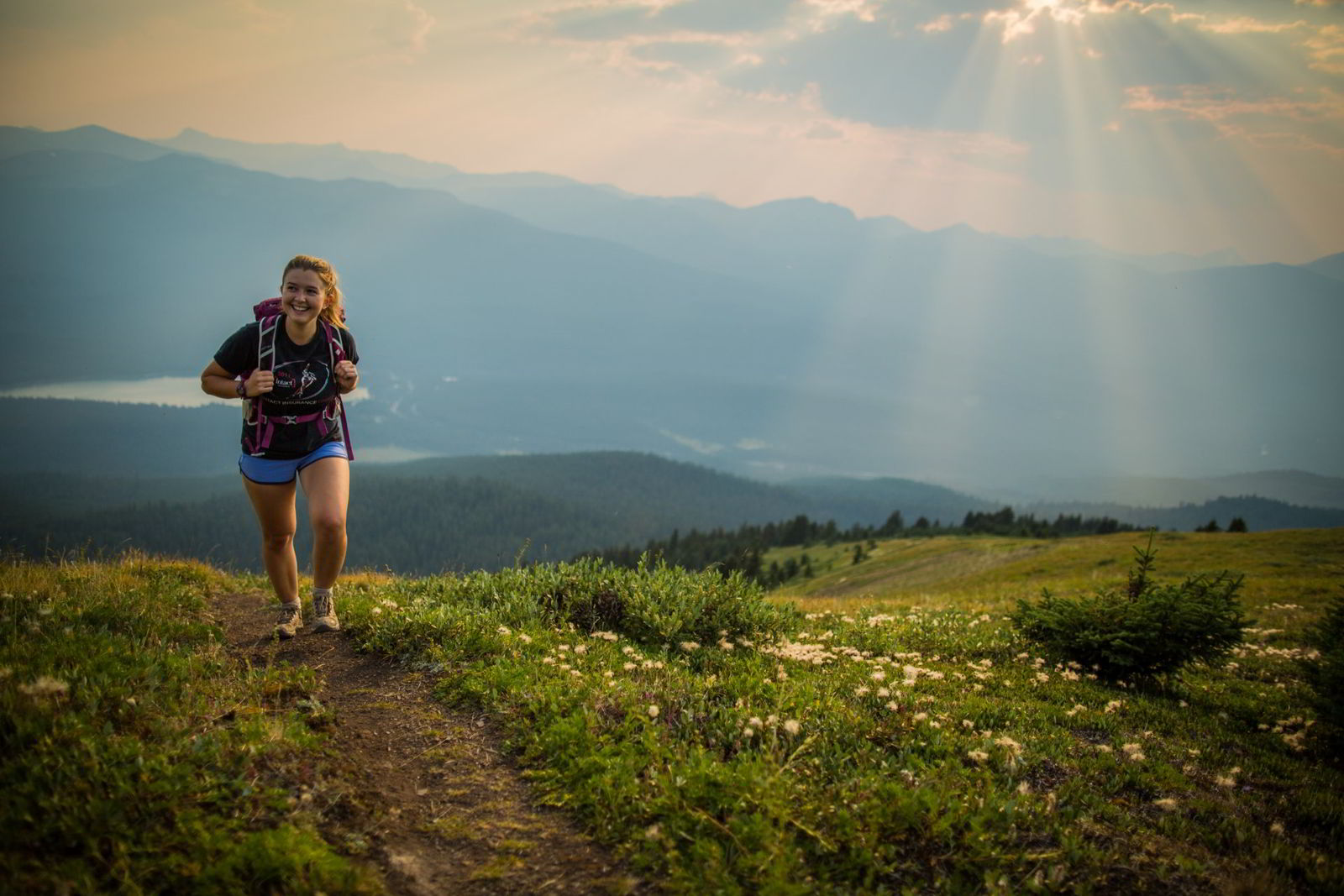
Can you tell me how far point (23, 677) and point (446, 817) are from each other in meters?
3.16

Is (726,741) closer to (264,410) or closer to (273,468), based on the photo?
(273,468)

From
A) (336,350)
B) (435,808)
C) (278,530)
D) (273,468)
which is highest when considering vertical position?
(336,350)

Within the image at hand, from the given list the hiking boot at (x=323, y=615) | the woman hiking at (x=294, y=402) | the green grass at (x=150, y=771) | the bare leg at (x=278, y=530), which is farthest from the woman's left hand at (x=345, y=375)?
the green grass at (x=150, y=771)

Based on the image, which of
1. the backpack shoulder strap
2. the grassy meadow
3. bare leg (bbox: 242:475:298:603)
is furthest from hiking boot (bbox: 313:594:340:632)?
the backpack shoulder strap

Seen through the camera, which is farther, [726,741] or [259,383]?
[259,383]

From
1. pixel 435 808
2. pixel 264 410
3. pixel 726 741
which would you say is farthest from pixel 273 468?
pixel 726 741

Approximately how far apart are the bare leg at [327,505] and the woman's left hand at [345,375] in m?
0.79

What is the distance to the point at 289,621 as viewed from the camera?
24.9 ft

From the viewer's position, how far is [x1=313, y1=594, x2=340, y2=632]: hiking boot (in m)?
7.62

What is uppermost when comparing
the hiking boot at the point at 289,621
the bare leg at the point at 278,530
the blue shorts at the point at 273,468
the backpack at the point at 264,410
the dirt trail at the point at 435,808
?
the backpack at the point at 264,410

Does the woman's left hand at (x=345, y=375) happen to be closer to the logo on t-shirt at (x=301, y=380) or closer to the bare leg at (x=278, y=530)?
the logo on t-shirt at (x=301, y=380)

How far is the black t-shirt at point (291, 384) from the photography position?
22.3 ft

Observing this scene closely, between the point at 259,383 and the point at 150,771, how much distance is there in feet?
Result: 11.9

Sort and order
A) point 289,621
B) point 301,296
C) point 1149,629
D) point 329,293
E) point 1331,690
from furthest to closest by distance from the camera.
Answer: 1. point 1149,629
2. point 289,621
3. point 329,293
4. point 1331,690
5. point 301,296
